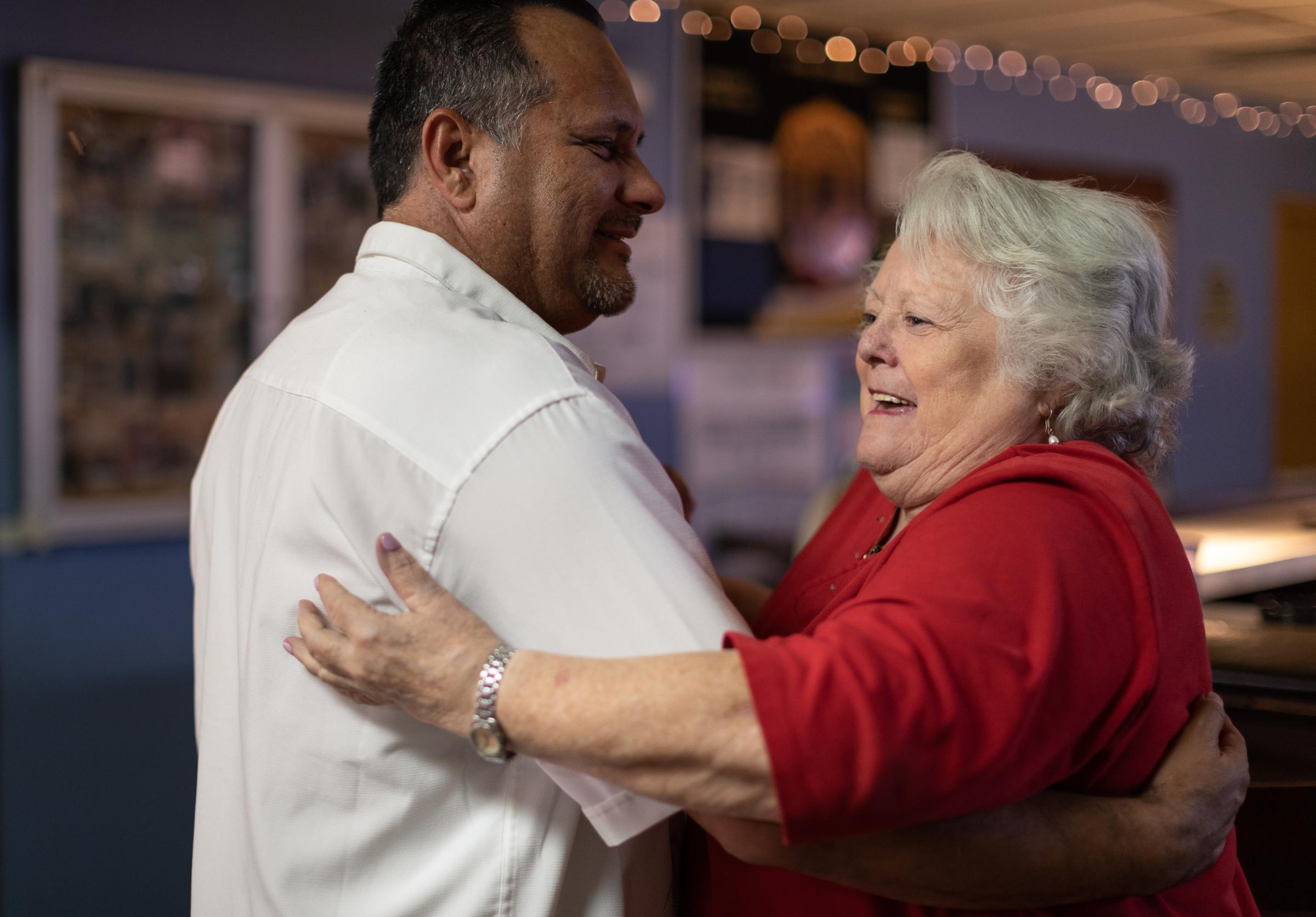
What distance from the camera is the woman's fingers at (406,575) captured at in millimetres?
1063

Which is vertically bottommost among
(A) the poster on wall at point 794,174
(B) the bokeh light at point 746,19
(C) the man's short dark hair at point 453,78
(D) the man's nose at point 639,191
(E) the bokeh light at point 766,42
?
(D) the man's nose at point 639,191

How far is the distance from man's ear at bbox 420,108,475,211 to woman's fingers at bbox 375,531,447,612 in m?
→ 0.50

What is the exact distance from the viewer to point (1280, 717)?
5.88 ft

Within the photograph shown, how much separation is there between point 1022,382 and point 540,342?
0.52 m

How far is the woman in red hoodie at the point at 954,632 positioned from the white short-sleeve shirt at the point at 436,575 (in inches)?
2.6

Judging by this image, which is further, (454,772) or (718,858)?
(718,858)

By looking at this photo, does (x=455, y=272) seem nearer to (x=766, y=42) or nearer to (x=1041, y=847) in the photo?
(x=1041, y=847)

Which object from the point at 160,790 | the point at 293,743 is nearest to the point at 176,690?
the point at 160,790

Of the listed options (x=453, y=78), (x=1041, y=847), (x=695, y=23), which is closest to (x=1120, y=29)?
(x=695, y=23)

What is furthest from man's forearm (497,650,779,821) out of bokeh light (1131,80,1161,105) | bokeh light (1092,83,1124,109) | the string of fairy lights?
bokeh light (1131,80,1161,105)

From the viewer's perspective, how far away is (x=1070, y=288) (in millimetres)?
1297

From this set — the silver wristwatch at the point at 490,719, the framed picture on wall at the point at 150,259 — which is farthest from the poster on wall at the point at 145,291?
the silver wristwatch at the point at 490,719

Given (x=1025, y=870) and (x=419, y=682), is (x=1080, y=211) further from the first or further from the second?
(x=419, y=682)

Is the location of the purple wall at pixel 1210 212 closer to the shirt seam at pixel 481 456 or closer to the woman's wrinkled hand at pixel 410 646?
the shirt seam at pixel 481 456
